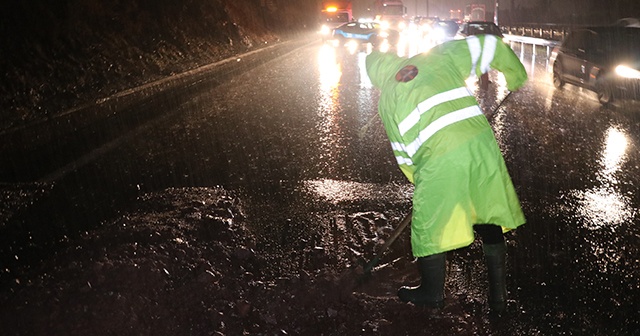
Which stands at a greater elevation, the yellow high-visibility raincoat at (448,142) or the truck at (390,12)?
the truck at (390,12)

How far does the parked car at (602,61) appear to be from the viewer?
407 inches

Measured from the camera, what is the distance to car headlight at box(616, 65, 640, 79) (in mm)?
10078

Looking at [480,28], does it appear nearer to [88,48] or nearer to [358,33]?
[358,33]

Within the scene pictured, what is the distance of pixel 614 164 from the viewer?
6512 mm

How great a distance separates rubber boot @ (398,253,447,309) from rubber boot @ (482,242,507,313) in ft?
0.88

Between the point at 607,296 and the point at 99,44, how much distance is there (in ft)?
48.4

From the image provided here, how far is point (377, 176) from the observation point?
6215 millimetres

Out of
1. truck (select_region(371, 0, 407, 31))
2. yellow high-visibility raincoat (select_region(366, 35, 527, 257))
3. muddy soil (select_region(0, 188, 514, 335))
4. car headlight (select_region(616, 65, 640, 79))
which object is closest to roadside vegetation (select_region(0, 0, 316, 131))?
muddy soil (select_region(0, 188, 514, 335))

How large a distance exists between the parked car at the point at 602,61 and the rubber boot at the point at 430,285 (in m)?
8.55

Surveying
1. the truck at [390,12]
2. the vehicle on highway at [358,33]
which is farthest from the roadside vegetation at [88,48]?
the truck at [390,12]

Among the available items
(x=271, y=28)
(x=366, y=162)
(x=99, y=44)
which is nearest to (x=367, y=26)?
(x=271, y=28)

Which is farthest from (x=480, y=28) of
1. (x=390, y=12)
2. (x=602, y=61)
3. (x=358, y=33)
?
(x=390, y=12)

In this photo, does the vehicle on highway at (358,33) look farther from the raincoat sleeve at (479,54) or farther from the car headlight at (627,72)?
the raincoat sleeve at (479,54)

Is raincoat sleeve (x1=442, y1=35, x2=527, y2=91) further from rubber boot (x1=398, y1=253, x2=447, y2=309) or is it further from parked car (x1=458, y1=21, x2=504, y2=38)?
parked car (x1=458, y1=21, x2=504, y2=38)
